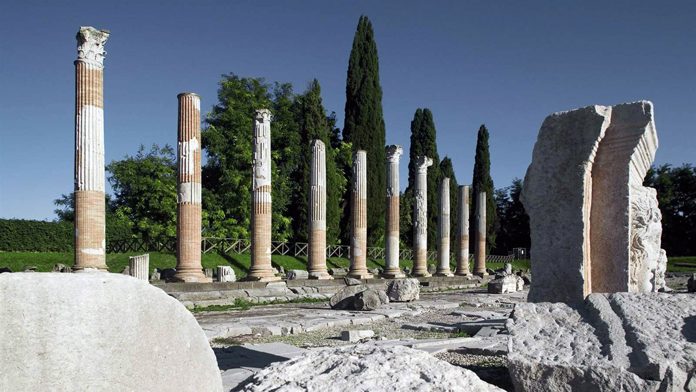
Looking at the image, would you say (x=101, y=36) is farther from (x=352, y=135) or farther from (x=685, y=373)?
(x=352, y=135)

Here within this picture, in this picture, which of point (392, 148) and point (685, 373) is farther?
point (392, 148)

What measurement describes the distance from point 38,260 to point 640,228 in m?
22.6

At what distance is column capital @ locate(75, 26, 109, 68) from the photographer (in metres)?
14.2

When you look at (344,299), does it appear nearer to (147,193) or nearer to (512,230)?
(147,193)

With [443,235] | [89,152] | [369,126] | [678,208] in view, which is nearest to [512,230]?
[678,208]

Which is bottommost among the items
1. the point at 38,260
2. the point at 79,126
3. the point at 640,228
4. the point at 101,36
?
the point at 38,260

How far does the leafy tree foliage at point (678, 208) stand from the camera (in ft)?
153

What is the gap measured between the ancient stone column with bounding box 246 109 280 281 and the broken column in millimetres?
14512

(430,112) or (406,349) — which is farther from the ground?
(430,112)

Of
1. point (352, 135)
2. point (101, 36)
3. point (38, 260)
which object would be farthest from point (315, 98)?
point (101, 36)

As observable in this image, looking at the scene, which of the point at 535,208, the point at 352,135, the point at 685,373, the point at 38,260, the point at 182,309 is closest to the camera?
the point at 182,309

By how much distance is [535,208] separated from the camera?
5.45 metres

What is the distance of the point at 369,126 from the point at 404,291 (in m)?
24.7

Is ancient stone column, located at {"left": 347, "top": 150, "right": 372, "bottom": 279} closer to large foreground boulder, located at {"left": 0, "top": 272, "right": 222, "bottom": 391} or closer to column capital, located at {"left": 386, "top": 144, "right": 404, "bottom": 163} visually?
column capital, located at {"left": 386, "top": 144, "right": 404, "bottom": 163}
